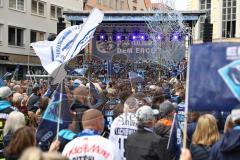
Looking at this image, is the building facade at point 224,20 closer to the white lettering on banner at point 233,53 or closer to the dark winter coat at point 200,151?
the dark winter coat at point 200,151

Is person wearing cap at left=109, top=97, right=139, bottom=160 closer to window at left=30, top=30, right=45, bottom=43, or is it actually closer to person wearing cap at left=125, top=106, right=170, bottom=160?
person wearing cap at left=125, top=106, right=170, bottom=160

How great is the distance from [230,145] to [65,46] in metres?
4.46

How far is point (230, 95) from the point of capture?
15.3 ft

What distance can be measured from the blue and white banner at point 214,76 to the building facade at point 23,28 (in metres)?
33.6

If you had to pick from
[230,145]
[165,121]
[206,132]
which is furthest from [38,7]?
[230,145]

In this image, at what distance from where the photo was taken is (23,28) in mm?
43844

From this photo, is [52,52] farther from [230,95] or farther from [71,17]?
[71,17]

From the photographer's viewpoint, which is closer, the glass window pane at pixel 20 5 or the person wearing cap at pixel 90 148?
the person wearing cap at pixel 90 148

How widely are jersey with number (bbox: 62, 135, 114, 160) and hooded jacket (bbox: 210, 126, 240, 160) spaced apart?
1104 millimetres

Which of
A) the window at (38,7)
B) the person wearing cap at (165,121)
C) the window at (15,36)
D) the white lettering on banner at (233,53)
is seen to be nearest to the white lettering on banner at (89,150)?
the white lettering on banner at (233,53)

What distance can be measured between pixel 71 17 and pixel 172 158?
2713 centimetres

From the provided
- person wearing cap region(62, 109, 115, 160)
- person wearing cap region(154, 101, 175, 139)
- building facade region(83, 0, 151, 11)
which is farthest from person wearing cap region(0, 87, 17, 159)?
building facade region(83, 0, 151, 11)

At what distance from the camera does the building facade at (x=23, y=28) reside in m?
40.8

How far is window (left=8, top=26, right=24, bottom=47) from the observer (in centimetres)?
4247
